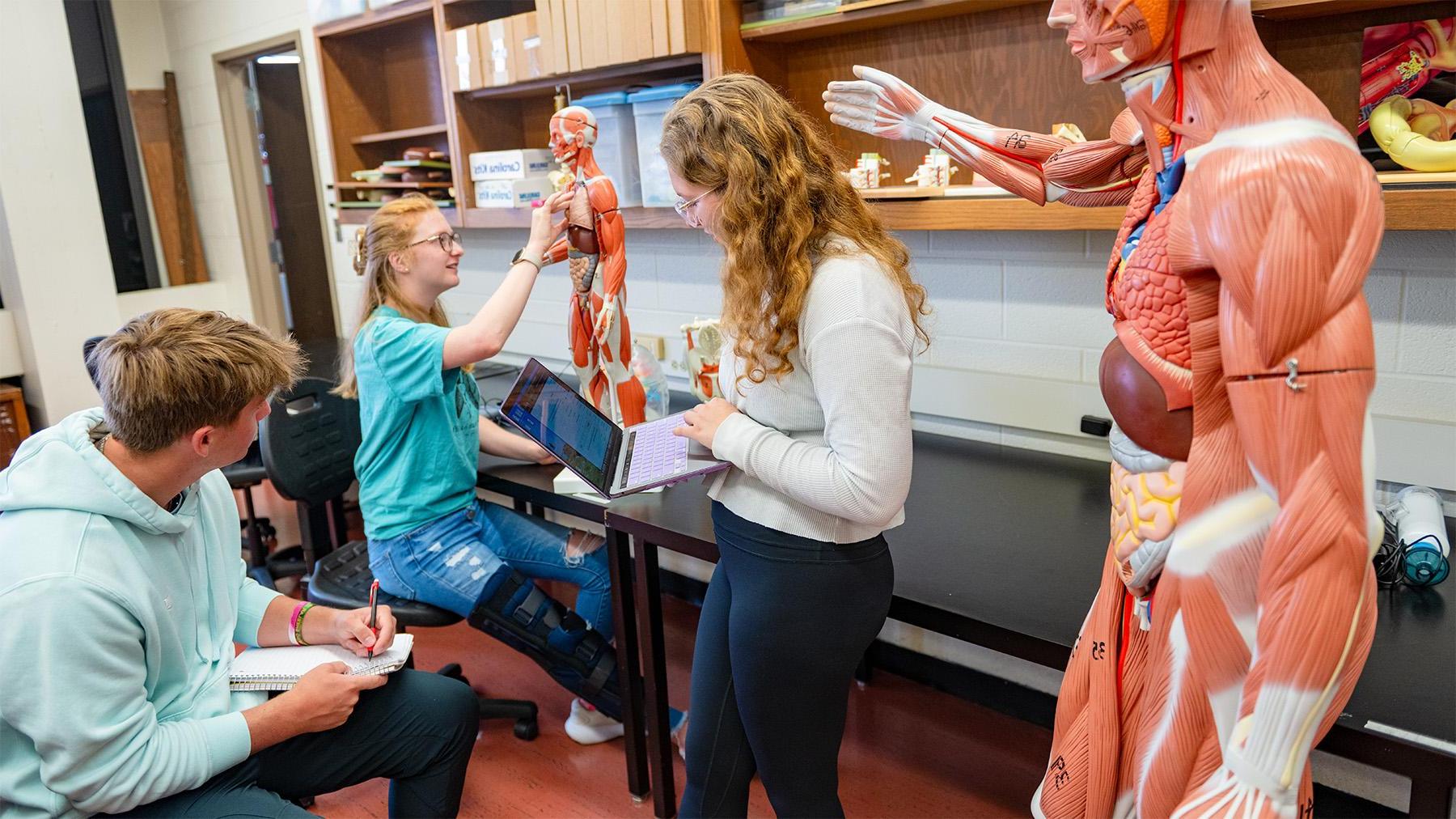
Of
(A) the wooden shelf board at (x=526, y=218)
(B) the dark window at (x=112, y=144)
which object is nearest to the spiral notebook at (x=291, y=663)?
(A) the wooden shelf board at (x=526, y=218)

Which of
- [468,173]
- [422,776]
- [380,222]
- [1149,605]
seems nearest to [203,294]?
[468,173]

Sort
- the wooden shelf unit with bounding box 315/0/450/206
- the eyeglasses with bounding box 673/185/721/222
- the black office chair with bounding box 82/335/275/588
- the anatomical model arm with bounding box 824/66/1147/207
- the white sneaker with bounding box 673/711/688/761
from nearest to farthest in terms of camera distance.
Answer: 1. the anatomical model arm with bounding box 824/66/1147/207
2. the eyeglasses with bounding box 673/185/721/222
3. the white sneaker with bounding box 673/711/688/761
4. the black office chair with bounding box 82/335/275/588
5. the wooden shelf unit with bounding box 315/0/450/206

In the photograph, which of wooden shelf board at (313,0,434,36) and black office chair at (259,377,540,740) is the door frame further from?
black office chair at (259,377,540,740)

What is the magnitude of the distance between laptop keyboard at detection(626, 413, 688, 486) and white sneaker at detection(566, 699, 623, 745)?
0.95 meters

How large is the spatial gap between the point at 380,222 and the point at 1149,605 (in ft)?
5.91

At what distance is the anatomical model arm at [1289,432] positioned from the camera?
30.3 inches

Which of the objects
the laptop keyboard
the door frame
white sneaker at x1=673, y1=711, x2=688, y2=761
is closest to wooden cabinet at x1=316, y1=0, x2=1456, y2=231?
the laptop keyboard

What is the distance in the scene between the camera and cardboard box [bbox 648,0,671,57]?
2.31m

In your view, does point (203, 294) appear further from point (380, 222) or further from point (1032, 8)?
point (1032, 8)

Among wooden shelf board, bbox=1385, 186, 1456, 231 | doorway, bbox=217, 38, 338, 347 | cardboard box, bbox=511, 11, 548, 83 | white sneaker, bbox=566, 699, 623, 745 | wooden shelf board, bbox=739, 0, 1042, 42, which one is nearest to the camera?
wooden shelf board, bbox=1385, 186, 1456, 231

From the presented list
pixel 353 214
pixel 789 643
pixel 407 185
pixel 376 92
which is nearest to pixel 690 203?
pixel 789 643

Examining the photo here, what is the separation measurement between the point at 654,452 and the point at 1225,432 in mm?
955

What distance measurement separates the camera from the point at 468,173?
3.12 metres

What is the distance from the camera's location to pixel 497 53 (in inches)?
111
